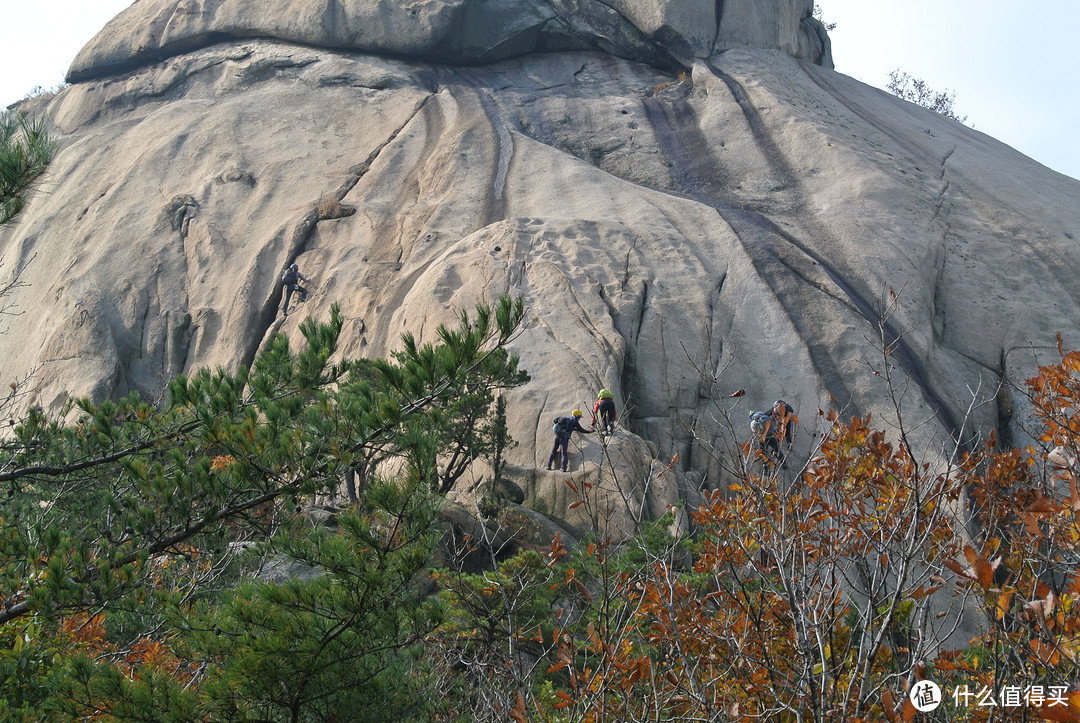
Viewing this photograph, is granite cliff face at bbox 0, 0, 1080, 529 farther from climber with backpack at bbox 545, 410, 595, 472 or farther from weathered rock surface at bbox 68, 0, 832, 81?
climber with backpack at bbox 545, 410, 595, 472

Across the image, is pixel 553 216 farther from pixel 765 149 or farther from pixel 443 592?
pixel 443 592

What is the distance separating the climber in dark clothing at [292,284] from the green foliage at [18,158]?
11.9 meters

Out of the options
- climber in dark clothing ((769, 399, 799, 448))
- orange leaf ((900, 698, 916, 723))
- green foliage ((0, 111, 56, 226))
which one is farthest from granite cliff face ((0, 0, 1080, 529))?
orange leaf ((900, 698, 916, 723))

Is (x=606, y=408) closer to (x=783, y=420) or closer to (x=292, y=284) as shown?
(x=783, y=420)

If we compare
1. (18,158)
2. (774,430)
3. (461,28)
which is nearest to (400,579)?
(774,430)

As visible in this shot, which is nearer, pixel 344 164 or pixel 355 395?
pixel 355 395

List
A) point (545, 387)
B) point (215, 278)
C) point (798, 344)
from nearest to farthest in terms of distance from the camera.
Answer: point (545, 387) → point (798, 344) → point (215, 278)

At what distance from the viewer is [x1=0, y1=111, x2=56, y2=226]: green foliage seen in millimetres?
5078

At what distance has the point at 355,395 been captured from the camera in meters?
5.45

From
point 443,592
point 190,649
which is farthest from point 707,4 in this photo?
point 190,649

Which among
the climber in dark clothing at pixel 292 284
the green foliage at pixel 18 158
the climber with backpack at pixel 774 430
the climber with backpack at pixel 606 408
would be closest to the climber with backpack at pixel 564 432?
the climber with backpack at pixel 606 408

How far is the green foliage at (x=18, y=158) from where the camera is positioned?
5.08 metres

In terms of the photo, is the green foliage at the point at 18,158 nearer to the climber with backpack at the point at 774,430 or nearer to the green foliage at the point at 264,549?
the green foliage at the point at 264,549

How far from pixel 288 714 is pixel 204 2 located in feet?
83.9
